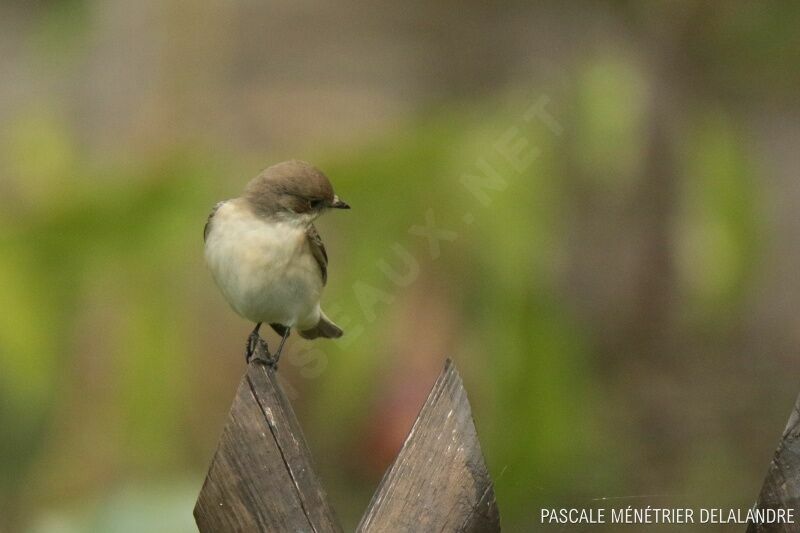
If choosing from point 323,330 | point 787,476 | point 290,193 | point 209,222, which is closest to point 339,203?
Result: point 290,193

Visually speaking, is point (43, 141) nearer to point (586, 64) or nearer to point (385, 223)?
point (385, 223)

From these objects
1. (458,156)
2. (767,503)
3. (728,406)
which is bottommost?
(728,406)

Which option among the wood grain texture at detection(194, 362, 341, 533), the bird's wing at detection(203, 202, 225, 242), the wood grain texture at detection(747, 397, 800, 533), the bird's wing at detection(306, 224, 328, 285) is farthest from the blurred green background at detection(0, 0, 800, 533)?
the wood grain texture at detection(747, 397, 800, 533)

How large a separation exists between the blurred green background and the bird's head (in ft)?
0.23

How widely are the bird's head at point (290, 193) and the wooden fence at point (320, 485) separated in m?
1.14

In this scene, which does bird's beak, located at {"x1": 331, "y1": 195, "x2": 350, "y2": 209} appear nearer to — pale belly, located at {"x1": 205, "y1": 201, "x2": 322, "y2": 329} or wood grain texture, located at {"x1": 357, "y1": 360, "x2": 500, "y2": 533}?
pale belly, located at {"x1": 205, "y1": 201, "x2": 322, "y2": 329}

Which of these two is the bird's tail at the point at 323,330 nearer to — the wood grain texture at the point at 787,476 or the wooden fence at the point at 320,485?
the wooden fence at the point at 320,485

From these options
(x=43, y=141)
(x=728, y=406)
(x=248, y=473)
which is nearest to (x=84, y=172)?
(x=43, y=141)

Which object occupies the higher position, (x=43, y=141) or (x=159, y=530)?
(x=43, y=141)

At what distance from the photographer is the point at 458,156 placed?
324 cm

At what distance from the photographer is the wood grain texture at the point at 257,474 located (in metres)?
2.44

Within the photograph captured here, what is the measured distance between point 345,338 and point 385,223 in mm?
402

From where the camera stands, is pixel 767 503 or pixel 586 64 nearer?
pixel 767 503

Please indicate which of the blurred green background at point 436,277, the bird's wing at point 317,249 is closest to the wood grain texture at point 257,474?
the blurred green background at point 436,277
